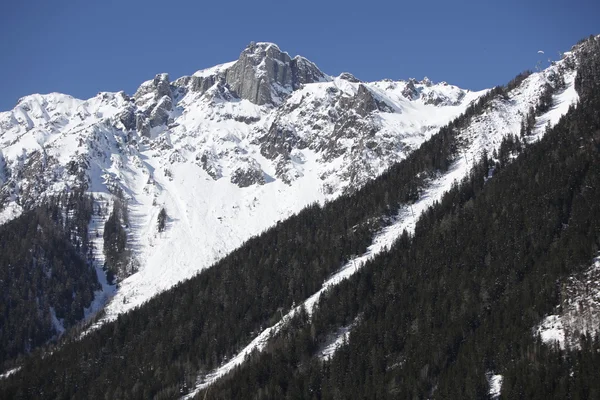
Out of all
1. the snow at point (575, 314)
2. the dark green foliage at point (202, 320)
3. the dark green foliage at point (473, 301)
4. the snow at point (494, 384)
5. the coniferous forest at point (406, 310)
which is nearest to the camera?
the snow at point (494, 384)

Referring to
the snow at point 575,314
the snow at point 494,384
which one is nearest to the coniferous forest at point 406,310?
the snow at point 494,384

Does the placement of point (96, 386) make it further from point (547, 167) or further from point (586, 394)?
point (547, 167)

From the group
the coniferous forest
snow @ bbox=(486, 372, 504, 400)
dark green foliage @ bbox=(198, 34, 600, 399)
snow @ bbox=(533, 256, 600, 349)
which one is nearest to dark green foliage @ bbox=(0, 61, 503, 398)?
the coniferous forest

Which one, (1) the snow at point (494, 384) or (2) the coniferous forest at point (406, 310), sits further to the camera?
(2) the coniferous forest at point (406, 310)

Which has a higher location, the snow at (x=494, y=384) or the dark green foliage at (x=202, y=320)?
the dark green foliage at (x=202, y=320)

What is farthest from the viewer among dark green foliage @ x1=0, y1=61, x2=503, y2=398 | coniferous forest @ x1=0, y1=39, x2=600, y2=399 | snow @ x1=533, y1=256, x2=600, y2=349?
dark green foliage @ x1=0, y1=61, x2=503, y2=398

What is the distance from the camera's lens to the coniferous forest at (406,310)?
109 meters

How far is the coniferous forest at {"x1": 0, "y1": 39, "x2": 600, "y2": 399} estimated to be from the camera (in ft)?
356

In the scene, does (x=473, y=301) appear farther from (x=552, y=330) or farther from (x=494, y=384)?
(x=494, y=384)

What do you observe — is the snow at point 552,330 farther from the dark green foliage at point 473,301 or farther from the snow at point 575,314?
the dark green foliage at point 473,301

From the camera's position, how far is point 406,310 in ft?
439

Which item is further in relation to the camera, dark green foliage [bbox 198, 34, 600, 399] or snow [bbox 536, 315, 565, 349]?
snow [bbox 536, 315, 565, 349]

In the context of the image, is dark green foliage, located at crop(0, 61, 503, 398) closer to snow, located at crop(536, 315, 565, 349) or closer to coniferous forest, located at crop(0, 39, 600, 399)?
coniferous forest, located at crop(0, 39, 600, 399)

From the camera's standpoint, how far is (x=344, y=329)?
139625 millimetres
